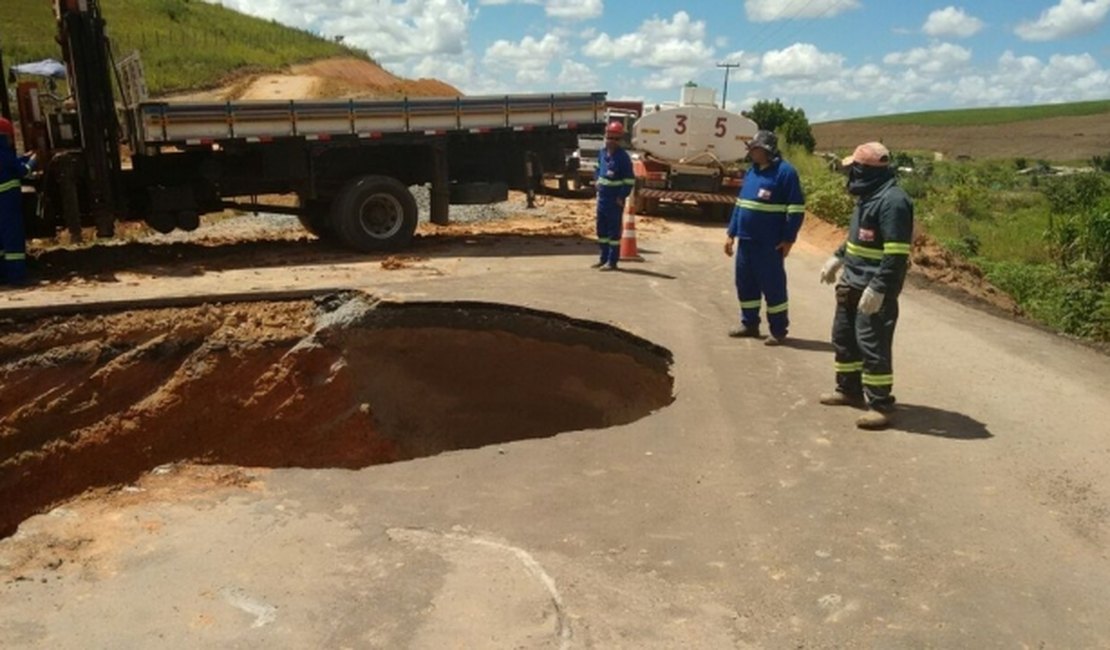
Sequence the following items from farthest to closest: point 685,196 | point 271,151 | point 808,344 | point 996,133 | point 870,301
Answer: point 996,133 → point 685,196 → point 271,151 → point 808,344 → point 870,301

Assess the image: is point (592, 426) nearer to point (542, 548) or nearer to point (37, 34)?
point (542, 548)

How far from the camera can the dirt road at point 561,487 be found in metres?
4.09

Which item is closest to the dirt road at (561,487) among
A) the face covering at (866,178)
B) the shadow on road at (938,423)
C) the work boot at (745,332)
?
the shadow on road at (938,423)

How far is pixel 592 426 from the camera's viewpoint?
8977 millimetres

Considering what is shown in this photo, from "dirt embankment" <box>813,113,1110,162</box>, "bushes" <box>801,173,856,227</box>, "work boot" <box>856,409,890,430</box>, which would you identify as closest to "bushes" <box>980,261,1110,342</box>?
"bushes" <box>801,173,856,227</box>

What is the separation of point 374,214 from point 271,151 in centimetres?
159

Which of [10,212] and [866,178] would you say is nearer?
[866,178]

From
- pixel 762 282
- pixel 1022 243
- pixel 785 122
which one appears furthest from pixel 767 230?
pixel 785 122

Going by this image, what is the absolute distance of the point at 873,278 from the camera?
20.0 ft

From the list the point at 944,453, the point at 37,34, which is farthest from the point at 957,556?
the point at 37,34

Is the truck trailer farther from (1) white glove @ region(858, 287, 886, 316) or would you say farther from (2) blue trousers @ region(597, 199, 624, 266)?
(1) white glove @ region(858, 287, 886, 316)

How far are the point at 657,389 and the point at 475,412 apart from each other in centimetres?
250

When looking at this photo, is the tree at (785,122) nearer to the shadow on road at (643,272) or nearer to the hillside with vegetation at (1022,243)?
the hillside with vegetation at (1022,243)

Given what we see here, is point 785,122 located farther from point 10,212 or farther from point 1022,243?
point 10,212
